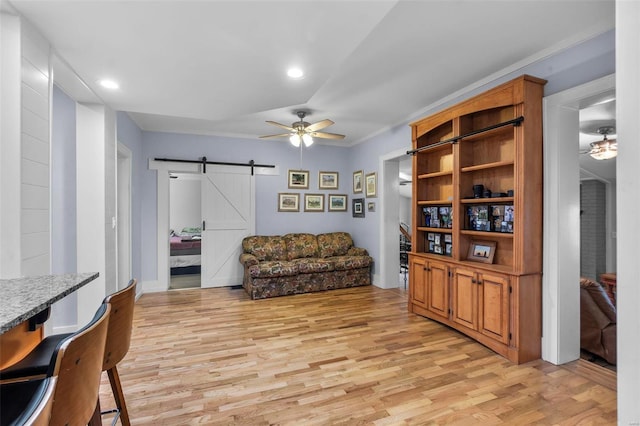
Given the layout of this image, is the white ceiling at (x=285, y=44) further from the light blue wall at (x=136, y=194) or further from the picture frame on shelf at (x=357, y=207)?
the picture frame on shelf at (x=357, y=207)

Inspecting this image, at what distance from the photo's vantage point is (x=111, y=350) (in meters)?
1.48

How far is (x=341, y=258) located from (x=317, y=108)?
8.41 feet

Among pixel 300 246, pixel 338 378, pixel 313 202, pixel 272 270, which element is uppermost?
pixel 313 202

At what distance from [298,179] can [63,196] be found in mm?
3677

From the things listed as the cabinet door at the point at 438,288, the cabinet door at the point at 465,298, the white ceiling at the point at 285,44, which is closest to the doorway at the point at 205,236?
the white ceiling at the point at 285,44

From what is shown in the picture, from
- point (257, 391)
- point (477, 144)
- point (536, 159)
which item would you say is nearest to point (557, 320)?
point (536, 159)

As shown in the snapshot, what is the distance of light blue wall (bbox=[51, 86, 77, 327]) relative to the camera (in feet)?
10.3

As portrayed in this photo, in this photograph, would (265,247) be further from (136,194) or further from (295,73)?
(295,73)

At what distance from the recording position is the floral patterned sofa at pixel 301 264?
477 cm

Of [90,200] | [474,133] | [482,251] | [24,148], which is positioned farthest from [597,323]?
[90,200]

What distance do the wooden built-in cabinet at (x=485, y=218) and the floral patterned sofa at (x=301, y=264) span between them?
4.90 feet

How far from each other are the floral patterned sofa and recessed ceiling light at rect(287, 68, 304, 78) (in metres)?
→ 2.99

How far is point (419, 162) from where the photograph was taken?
4020mm

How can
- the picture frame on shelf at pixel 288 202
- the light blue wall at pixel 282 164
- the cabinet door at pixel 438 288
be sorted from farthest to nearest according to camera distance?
the picture frame on shelf at pixel 288 202 → the light blue wall at pixel 282 164 → the cabinet door at pixel 438 288
